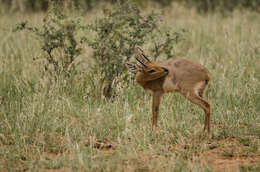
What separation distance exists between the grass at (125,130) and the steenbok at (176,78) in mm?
323

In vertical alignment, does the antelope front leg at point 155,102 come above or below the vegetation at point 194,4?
below

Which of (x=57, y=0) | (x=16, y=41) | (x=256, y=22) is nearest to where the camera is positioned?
(x=57, y=0)

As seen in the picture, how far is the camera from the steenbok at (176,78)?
404 cm

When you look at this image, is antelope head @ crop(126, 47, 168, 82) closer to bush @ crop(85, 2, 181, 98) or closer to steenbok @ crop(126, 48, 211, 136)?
steenbok @ crop(126, 48, 211, 136)

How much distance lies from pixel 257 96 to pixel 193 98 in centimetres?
167

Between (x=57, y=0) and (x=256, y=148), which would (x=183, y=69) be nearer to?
(x=256, y=148)

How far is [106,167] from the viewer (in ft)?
11.1

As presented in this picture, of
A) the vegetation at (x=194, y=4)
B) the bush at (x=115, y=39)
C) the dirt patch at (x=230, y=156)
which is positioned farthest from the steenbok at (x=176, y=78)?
the vegetation at (x=194, y=4)

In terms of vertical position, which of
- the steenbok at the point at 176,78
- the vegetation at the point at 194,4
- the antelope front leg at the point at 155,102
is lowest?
the antelope front leg at the point at 155,102

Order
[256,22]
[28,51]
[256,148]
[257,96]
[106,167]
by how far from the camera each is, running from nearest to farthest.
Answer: [106,167] → [256,148] → [257,96] → [28,51] → [256,22]

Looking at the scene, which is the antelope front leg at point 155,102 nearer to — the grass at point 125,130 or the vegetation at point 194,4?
the grass at point 125,130

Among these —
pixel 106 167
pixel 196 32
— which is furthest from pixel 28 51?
pixel 106 167

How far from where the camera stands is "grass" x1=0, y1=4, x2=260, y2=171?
3551 mm

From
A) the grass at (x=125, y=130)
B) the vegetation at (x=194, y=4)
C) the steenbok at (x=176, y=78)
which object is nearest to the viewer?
the grass at (x=125, y=130)
